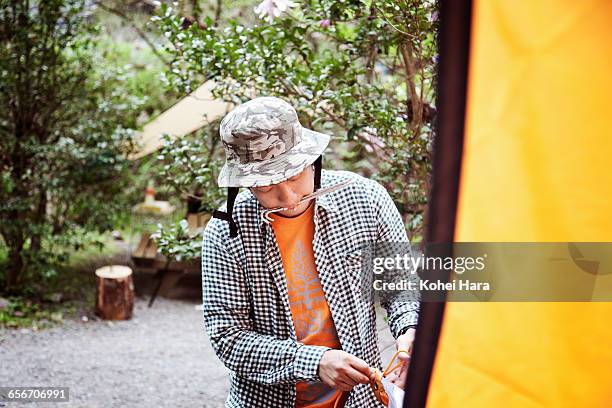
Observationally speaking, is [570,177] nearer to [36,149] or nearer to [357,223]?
[357,223]

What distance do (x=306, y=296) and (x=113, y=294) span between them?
13.3 feet

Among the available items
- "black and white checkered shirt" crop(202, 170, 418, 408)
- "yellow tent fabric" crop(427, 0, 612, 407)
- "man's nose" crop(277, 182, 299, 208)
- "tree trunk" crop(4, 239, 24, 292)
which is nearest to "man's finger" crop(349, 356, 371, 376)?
"black and white checkered shirt" crop(202, 170, 418, 408)

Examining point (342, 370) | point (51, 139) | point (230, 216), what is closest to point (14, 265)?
point (51, 139)

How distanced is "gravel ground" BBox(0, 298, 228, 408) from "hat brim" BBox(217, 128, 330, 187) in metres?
2.61

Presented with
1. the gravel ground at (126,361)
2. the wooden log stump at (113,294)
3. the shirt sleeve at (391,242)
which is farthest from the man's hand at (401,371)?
the wooden log stump at (113,294)

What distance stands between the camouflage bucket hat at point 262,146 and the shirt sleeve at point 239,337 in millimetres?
245

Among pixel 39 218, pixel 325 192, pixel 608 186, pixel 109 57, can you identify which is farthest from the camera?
pixel 109 57

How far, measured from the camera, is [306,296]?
182cm

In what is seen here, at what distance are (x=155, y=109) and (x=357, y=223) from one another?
6348 mm

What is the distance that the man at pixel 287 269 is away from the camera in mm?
1715

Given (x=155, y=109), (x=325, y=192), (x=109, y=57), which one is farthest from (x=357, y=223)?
(x=155, y=109)

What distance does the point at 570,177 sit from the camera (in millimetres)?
924

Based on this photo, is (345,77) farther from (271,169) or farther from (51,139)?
(51,139)

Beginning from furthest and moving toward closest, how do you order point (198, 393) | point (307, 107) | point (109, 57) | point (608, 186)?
point (109, 57) → point (198, 393) → point (307, 107) → point (608, 186)
